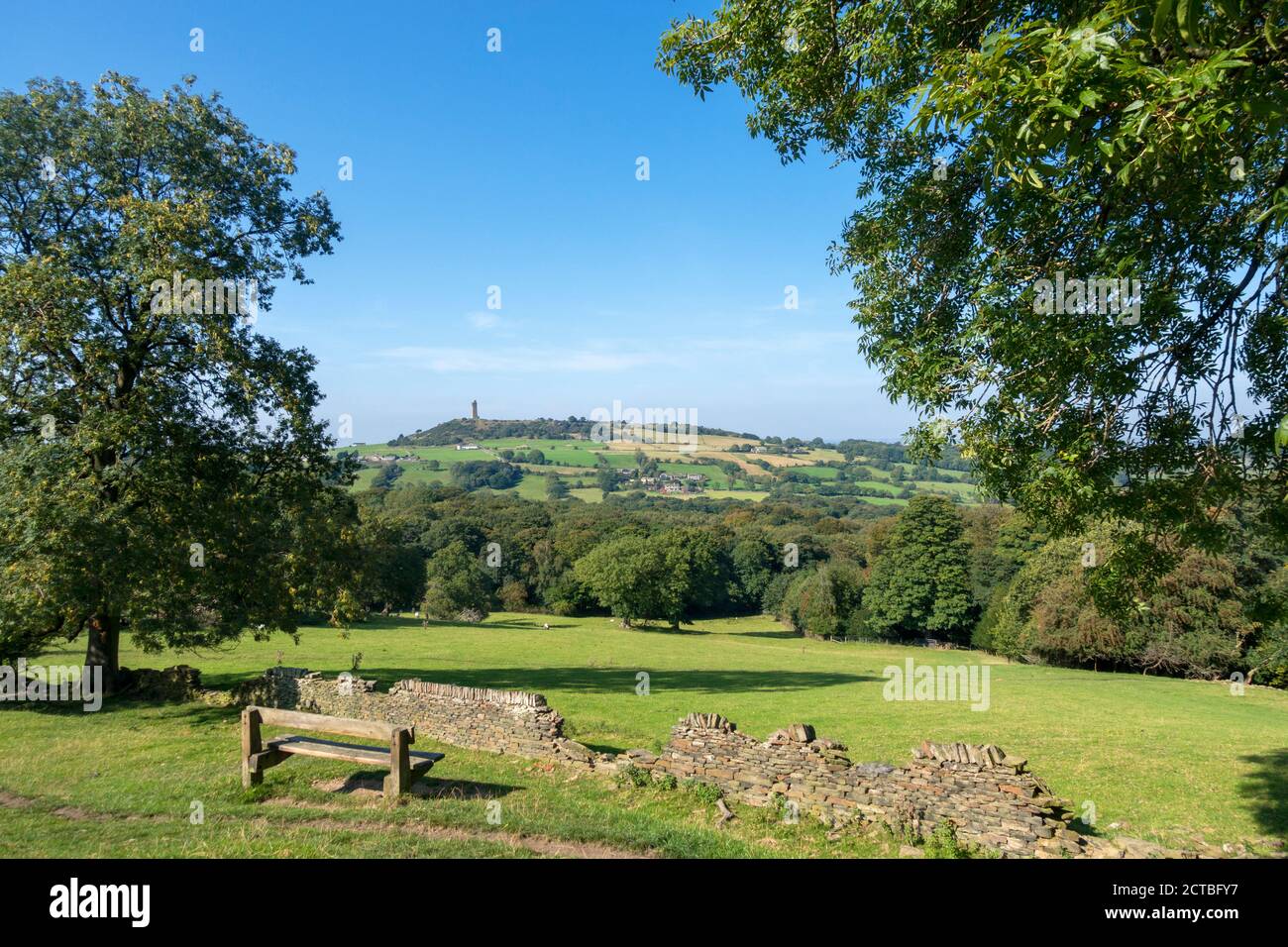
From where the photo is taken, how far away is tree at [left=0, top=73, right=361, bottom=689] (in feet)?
43.3

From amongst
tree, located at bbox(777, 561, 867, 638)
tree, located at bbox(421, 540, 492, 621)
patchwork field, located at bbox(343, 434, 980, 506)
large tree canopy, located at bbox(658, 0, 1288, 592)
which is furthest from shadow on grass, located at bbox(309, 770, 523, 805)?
patchwork field, located at bbox(343, 434, 980, 506)

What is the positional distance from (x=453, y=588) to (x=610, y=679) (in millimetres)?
32307

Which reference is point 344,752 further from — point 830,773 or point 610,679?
point 610,679

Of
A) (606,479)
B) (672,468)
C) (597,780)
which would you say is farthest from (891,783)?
(672,468)

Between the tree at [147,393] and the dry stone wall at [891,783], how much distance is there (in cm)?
1068

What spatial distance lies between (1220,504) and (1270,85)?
4.55 metres

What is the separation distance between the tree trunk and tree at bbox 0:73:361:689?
0.05m

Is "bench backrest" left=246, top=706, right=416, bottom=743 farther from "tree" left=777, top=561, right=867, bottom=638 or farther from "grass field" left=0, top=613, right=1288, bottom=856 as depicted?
"tree" left=777, top=561, right=867, bottom=638

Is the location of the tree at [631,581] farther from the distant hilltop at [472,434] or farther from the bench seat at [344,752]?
the distant hilltop at [472,434]

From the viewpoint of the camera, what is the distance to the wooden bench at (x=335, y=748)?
9.38 m

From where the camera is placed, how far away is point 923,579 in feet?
185

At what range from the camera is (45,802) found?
929cm

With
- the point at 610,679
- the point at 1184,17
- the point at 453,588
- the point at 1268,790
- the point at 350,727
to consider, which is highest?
the point at 1184,17
